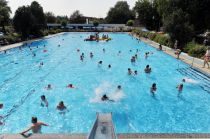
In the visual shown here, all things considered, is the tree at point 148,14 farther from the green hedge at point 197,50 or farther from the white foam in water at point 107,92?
the white foam in water at point 107,92

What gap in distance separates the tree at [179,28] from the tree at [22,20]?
83.0ft

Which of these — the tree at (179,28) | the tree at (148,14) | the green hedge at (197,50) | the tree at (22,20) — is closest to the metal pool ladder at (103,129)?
the green hedge at (197,50)

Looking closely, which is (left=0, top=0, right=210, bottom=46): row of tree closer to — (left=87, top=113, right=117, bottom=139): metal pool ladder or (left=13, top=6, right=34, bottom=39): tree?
(left=13, top=6, right=34, bottom=39): tree

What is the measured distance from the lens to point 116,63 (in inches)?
925

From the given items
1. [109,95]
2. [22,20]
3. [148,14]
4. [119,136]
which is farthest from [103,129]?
[148,14]

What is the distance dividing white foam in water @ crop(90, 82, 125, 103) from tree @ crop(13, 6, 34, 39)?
29.7 m

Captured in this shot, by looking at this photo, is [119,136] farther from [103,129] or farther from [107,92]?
[107,92]

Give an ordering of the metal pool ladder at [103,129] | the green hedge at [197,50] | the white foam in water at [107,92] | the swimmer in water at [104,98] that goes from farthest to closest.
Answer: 1. the green hedge at [197,50]
2. the white foam in water at [107,92]
3. the swimmer in water at [104,98]
4. the metal pool ladder at [103,129]

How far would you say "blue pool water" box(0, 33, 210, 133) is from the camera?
1059 centimetres

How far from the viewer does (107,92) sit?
14.6m

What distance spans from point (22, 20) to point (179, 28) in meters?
27.5

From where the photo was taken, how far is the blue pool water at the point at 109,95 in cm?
1059

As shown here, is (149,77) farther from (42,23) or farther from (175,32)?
(42,23)

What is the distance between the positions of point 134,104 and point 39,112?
16.8 feet
